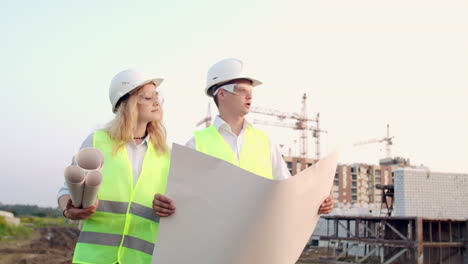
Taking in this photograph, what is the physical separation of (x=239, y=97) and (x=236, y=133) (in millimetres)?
229

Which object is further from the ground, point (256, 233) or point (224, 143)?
point (224, 143)

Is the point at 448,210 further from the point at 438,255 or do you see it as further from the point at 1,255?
the point at 1,255

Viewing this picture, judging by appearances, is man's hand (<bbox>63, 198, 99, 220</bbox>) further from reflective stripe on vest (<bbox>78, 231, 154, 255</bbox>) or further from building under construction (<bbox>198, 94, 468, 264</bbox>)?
building under construction (<bbox>198, 94, 468, 264</bbox>)

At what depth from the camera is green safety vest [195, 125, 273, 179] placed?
2842 millimetres

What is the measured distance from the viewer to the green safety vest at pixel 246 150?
284cm

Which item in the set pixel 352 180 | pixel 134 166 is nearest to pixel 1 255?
pixel 134 166

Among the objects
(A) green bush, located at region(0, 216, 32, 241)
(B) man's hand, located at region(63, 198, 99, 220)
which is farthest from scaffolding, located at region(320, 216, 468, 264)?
(A) green bush, located at region(0, 216, 32, 241)

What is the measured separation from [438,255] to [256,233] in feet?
58.0

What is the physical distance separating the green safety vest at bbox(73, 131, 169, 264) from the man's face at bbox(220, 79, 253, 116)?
667 millimetres

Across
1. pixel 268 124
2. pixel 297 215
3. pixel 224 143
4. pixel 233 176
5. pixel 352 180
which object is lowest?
pixel 297 215

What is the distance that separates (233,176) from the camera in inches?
83.9

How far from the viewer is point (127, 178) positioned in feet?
8.44

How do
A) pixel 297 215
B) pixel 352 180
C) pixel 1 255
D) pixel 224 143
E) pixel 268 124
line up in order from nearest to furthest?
pixel 297 215 → pixel 224 143 → pixel 1 255 → pixel 268 124 → pixel 352 180

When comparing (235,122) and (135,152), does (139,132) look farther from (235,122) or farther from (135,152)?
(235,122)
